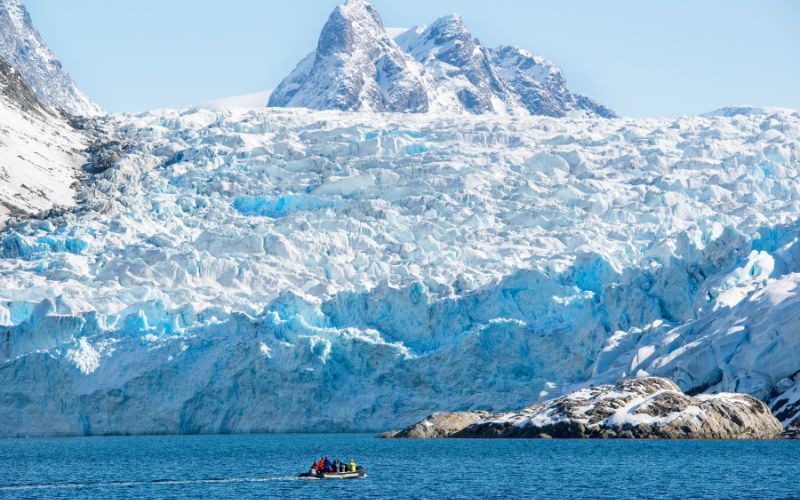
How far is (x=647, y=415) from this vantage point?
266 ft

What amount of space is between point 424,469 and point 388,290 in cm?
3514

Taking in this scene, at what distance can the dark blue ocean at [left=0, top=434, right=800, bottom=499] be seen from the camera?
57.0m

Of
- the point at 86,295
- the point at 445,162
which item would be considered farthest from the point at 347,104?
the point at 86,295

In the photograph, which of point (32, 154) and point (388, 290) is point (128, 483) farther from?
point (32, 154)

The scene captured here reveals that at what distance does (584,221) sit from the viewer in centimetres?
11931

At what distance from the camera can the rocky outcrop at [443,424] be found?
309 feet

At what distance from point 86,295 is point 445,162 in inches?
1666

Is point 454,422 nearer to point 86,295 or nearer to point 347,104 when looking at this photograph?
point 86,295

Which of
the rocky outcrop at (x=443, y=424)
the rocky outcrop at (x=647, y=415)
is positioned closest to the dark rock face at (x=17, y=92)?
the rocky outcrop at (x=443, y=424)

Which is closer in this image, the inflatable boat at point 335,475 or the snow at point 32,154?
the inflatable boat at point 335,475

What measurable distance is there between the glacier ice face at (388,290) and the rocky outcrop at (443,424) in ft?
8.90

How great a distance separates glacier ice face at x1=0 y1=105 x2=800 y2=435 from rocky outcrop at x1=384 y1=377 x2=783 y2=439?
407 cm

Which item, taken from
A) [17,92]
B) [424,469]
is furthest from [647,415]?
[17,92]

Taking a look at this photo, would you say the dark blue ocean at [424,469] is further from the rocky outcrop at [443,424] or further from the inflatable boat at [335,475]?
the rocky outcrop at [443,424]
